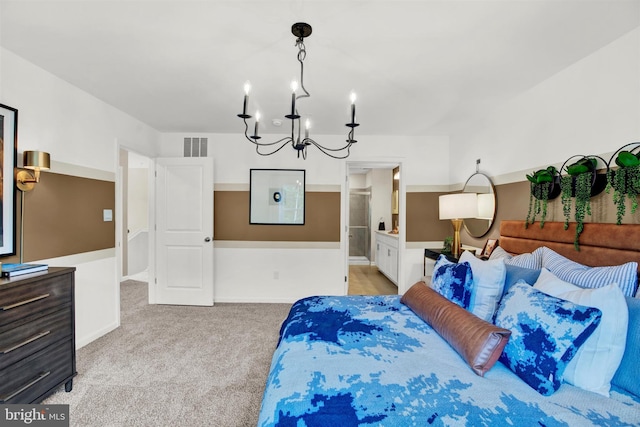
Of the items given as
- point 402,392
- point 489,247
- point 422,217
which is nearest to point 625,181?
point 489,247

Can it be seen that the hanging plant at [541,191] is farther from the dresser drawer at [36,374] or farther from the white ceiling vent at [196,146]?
the white ceiling vent at [196,146]

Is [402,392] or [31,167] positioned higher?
[31,167]

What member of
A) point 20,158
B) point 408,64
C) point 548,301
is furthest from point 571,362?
point 20,158

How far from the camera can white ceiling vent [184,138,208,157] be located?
14.0 feet

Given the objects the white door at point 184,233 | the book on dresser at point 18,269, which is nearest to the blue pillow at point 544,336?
the book on dresser at point 18,269

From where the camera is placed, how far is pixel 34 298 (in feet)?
6.22

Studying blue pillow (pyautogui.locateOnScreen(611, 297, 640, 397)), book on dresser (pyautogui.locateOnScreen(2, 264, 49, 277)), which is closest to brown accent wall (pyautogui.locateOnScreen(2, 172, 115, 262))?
book on dresser (pyautogui.locateOnScreen(2, 264, 49, 277))

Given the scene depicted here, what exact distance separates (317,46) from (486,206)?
2507 millimetres

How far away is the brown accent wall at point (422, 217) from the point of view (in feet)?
14.2

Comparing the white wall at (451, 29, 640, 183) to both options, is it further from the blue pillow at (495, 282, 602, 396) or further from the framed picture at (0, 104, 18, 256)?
the framed picture at (0, 104, 18, 256)

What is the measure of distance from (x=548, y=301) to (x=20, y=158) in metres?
3.64

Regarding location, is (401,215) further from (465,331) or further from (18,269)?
(18,269)

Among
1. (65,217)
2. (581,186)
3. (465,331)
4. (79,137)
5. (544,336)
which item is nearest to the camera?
(544,336)

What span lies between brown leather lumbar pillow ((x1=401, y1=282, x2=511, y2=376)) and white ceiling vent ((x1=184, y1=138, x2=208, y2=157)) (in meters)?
3.67
